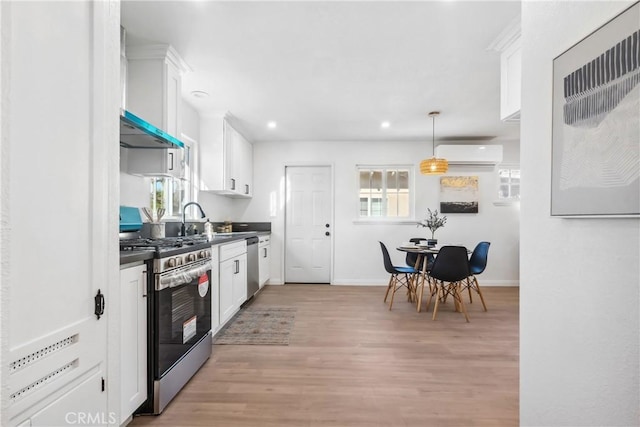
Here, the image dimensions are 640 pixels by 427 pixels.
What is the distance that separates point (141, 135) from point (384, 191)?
4.08 m

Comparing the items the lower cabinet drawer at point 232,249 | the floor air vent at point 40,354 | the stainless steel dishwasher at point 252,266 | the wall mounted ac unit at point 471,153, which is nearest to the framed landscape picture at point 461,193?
the wall mounted ac unit at point 471,153

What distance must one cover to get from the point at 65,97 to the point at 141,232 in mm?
2099

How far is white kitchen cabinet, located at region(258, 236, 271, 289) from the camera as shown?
4723mm

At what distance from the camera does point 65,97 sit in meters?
0.85

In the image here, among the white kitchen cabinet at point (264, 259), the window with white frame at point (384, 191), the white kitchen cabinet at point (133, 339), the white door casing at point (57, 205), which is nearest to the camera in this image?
the white door casing at point (57, 205)

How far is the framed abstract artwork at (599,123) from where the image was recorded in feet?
2.46

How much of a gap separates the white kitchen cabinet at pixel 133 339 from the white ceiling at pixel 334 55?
172 cm

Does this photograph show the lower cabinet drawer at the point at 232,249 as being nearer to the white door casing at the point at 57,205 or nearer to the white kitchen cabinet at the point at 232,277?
the white kitchen cabinet at the point at 232,277

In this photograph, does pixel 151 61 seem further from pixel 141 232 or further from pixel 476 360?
pixel 476 360

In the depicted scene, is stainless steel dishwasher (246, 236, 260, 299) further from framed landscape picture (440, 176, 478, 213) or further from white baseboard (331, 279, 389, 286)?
framed landscape picture (440, 176, 478, 213)

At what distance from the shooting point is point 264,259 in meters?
4.98

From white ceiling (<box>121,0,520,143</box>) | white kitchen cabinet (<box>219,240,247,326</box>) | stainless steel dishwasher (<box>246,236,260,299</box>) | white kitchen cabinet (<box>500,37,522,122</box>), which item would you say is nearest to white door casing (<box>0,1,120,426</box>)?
white ceiling (<box>121,0,520,143</box>)

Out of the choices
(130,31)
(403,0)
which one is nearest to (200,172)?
(130,31)

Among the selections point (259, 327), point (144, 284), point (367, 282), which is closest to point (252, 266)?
point (259, 327)
